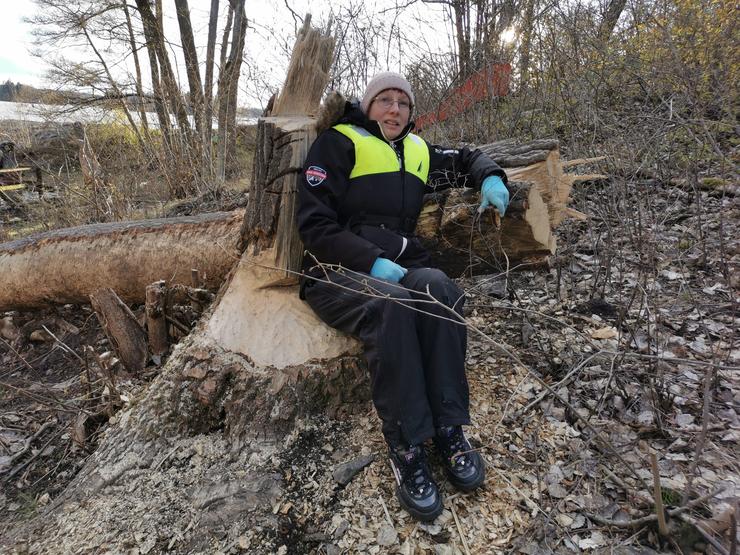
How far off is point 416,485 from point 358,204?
1.25m

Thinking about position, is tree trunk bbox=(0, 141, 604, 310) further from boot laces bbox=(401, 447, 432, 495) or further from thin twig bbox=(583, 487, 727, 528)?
thin twig bbox=(583, 487, 727, 528)

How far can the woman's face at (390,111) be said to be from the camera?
218cm

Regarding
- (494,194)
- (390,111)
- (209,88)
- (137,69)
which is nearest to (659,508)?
(494,194)

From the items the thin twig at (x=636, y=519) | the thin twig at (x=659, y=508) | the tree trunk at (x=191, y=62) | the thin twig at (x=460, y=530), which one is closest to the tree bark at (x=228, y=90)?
the tree trunk at (x=191, y=62)

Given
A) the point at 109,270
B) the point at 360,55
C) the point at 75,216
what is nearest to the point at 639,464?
the point at 109,270

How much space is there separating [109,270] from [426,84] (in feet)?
13.1

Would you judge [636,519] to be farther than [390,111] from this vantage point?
No

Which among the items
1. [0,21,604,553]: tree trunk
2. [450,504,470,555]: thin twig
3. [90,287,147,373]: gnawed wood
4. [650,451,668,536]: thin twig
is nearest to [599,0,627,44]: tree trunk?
[0,21,604,553]: tree trunk

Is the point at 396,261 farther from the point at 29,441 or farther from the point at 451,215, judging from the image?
the point at 29,441

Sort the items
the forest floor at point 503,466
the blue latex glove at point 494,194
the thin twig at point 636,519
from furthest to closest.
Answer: the blue latex glove at point 494,194 → the forest floor at point 503,466 → the thin twig at point 636,519

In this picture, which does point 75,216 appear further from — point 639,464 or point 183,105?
point 639,464

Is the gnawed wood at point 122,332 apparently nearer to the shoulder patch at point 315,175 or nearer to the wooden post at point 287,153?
the wooden post at point 287,153

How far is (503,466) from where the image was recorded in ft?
5.58

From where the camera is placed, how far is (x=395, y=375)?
1604mm
